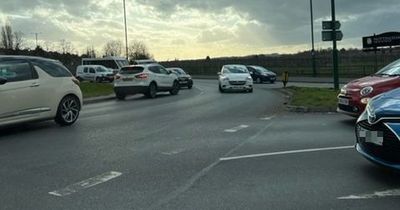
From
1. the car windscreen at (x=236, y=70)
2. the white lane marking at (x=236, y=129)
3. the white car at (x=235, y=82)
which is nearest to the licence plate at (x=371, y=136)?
the white lane marking at (x=236, y=129)

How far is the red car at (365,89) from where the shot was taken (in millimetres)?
11609

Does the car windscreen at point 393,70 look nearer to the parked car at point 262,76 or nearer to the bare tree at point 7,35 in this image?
the parked car at point 262,76

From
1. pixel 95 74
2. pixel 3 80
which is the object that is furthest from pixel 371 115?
pixel 95 74

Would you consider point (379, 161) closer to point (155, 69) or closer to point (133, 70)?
point (133, 70)

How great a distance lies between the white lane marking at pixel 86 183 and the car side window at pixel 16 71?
5.14 meters

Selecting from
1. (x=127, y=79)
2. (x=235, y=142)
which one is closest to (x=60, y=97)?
(x=235, y=142)

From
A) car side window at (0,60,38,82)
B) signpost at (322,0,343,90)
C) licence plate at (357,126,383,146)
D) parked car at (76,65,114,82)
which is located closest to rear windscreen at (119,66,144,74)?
signpost at (322,0,343,90)

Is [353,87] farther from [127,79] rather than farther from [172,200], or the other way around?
[127,79]

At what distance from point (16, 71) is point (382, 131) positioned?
8073 millimetres

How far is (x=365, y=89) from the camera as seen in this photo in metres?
11.9

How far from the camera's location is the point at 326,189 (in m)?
6.37

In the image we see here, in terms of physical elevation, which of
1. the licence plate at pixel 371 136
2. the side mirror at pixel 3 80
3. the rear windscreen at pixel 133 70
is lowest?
the licence plate at pixel 371 136

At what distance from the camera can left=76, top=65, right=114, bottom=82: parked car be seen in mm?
50750

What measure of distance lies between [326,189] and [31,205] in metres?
3.25
